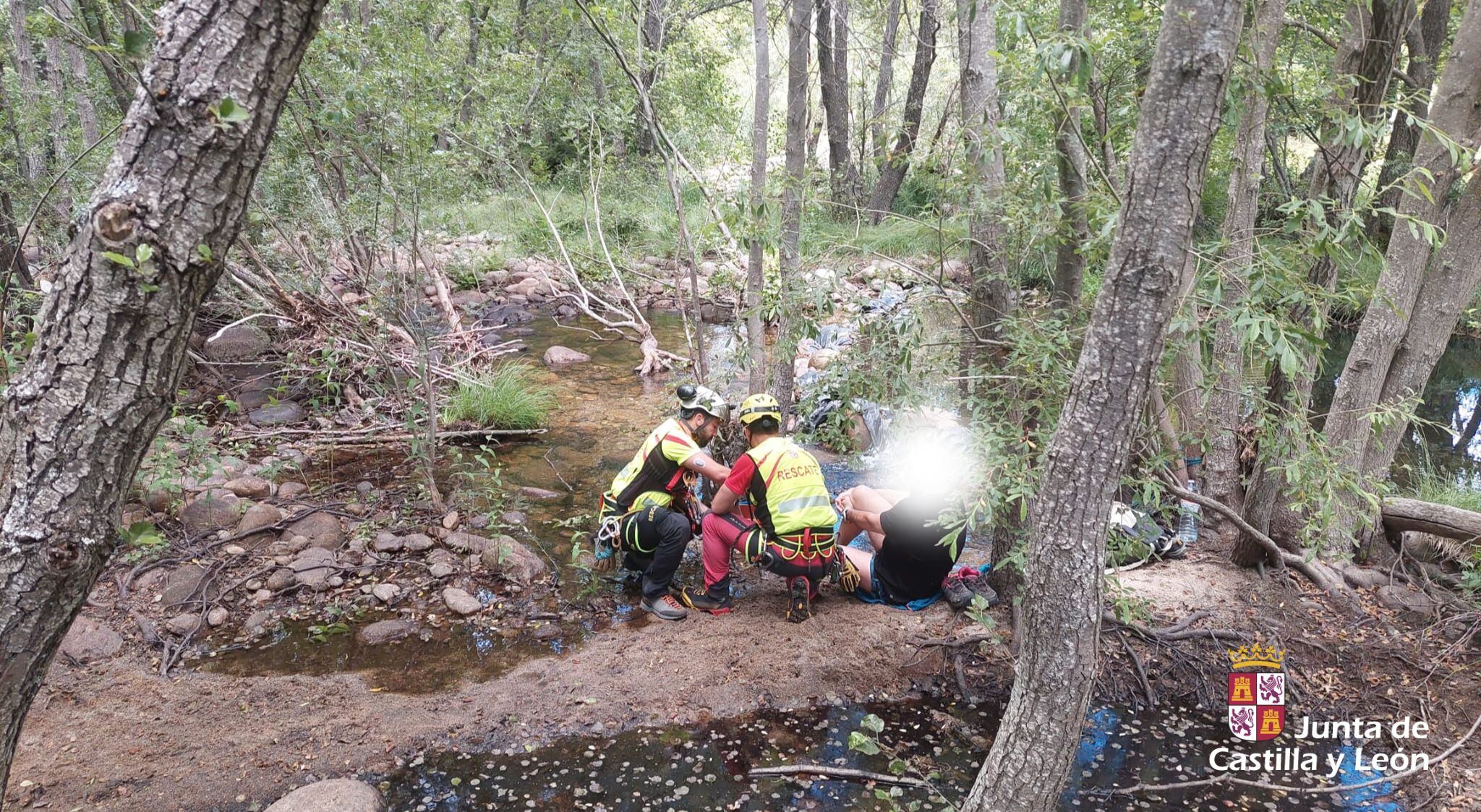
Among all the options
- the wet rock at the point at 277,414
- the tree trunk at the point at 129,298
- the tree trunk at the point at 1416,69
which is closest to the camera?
the tree trunk at the point at 129,298

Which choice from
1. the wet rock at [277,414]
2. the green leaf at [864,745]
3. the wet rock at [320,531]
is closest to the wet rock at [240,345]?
the wet rock at [277,414]

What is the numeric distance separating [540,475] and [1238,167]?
4703 millimetres

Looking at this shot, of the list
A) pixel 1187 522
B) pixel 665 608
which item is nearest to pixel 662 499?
pixel 665 608

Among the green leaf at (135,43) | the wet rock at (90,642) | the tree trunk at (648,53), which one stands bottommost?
the wet rock at (90,642)

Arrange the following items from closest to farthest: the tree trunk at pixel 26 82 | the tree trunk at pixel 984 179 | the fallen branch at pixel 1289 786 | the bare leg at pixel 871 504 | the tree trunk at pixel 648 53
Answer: the fallen branch at pixel 1289 786
the tree trunk at pixel 984 179
the bare leg at pixel 871 504
the tree trunk at pixel 648 53
the tree trunk at pixel 26 82

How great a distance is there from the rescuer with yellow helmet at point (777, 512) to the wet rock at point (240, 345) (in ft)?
19.1

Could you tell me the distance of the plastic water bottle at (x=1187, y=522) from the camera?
504 centimetres

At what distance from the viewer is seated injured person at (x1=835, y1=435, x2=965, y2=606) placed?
155 inches

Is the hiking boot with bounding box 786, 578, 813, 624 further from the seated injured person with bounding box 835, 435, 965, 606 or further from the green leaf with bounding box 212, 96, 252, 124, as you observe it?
the green leaf with bounding box 212, 96, 252, 124

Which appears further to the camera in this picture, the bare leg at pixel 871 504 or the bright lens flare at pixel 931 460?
the bare leg at pixel 871 504

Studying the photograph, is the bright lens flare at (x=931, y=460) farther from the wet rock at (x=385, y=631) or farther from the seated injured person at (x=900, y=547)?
the wet rock at (x=385, y=631)

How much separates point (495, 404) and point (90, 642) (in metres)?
3.39

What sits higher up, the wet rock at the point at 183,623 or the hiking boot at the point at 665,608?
the wet rock at the point at 183,623

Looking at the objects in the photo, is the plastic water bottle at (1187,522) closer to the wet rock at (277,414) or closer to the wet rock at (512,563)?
the wet rock at (512,563)
